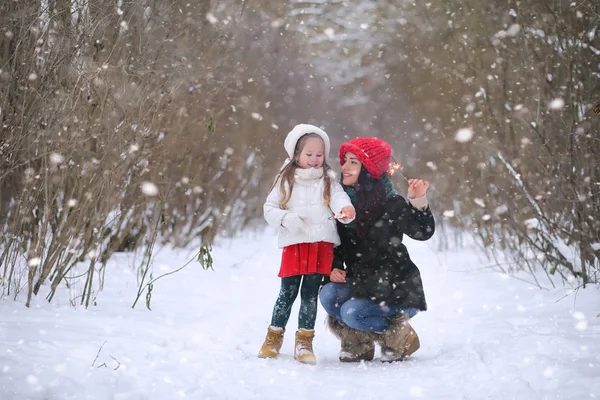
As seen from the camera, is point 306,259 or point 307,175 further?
point 307,175

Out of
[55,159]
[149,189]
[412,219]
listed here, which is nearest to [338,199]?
[412,219]

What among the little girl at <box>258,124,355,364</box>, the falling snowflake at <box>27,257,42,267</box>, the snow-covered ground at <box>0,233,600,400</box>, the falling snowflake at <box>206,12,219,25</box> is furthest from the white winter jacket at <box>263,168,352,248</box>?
the falling snowflake at <box>206,12,219,25</box>

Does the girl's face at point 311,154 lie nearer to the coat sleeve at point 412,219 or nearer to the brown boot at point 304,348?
the coat sleeve at point 412,219

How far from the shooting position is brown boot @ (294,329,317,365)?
3.54 m

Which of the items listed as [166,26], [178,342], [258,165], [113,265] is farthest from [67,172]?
[258,165]

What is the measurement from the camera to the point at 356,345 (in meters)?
3.73

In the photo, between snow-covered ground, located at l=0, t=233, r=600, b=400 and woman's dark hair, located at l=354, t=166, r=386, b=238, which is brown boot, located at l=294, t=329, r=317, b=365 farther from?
woman's dark hair, located at l=354, t=166, r=386, b=238

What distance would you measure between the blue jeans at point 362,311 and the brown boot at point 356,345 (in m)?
0.06

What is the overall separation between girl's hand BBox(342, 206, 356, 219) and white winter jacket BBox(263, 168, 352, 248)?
5 centimetres

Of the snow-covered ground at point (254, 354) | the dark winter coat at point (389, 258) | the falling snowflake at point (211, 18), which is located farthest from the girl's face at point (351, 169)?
the falling snowflake at point (211, 18)

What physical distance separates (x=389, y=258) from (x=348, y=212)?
45 centimetres

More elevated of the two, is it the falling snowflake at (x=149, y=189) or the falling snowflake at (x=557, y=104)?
the falling snowflake at (x=557, y=104)

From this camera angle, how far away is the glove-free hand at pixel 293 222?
3.58m

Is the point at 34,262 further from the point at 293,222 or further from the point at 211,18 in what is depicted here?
the point at 211,18
